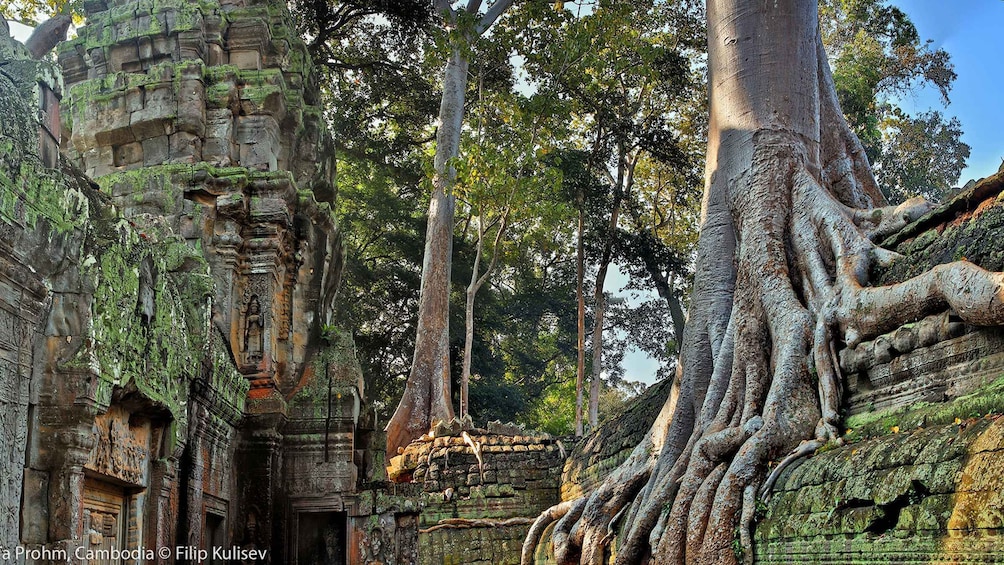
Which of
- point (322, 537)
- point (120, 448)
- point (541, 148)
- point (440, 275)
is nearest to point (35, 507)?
point (120, 448)

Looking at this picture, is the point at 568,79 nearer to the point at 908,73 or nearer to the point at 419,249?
the point at 419,249

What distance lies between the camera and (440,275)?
14.1m

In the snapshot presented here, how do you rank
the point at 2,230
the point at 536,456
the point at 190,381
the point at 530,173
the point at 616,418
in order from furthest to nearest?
the point at 530,173 < the point at 536,456 < the point at 616,418 < the point at 190,381 < the point at 2,230

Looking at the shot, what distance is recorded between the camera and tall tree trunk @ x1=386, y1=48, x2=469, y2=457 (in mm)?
12867

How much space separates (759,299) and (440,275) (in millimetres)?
8361

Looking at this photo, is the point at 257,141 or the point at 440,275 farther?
the point at 440,275

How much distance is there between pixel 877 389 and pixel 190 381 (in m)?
3.80

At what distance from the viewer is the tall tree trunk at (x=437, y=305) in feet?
42.2

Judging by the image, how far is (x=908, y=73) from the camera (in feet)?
62.4

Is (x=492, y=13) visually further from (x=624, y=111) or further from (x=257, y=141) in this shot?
(x=257, y=141)

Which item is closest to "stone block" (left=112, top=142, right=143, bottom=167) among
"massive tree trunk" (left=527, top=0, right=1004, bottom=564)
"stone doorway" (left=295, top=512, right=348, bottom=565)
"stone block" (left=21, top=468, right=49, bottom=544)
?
"stone doorway" (left=295, top=512, right=348, bottom=565)

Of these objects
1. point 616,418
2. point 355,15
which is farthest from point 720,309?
point 355,15

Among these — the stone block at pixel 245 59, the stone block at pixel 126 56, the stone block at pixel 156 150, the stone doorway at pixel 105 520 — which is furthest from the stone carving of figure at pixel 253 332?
the stone doorway at pixel 105 520

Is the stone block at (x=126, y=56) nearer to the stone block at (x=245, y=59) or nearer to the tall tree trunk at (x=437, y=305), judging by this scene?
the stone block at (x=245, y=59)
